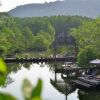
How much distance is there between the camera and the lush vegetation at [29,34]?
89281mm

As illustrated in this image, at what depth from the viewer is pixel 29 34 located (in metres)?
114

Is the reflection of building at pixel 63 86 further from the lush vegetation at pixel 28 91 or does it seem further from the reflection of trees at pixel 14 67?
the lush vegetation at pixel 28 91

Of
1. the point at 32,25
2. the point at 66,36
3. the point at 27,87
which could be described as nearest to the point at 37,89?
the point at 27,87

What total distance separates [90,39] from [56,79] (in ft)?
39.4

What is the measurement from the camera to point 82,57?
50.4 meters

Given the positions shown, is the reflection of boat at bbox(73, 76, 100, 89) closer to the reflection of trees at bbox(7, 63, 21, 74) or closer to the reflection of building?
the reflection of building

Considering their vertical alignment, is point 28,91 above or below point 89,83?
above

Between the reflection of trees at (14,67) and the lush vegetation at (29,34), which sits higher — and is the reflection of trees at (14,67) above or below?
below

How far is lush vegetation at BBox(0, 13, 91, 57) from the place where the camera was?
89.3 metres

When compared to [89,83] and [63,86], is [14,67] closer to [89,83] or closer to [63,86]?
[63,86]

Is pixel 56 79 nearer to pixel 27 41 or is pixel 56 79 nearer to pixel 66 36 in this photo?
pixel 66 36

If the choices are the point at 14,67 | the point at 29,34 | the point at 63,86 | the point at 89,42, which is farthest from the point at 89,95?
the point at 29,34

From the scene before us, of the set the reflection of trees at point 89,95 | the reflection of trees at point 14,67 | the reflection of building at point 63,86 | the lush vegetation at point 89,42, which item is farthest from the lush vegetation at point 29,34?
the reflection of trees at point 89,95

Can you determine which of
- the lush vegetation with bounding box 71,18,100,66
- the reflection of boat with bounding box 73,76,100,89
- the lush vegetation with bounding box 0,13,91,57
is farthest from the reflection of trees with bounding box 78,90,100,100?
the lush vegetation with bounding box 0,13,91,57
